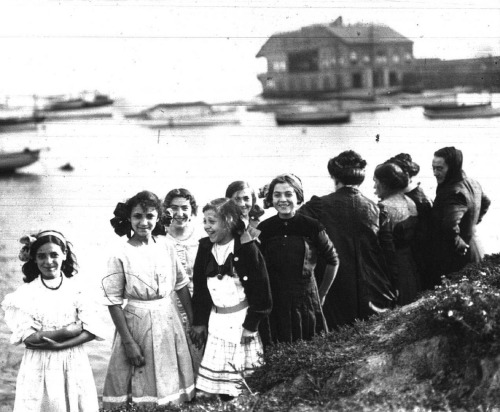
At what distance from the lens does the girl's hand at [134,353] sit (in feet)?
15.8

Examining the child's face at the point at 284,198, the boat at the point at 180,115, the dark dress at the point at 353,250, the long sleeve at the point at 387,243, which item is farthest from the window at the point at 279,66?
the child's face at the point at 284,198

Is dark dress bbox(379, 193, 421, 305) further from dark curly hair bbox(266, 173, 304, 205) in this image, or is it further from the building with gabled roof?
the building with gabled roof

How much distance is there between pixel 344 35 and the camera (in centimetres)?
689

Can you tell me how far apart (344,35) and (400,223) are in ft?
6.36

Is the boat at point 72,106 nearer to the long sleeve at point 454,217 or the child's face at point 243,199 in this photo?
the child's face at point 243,199

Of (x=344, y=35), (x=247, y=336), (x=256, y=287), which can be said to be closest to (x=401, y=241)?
(x=256, y=287)

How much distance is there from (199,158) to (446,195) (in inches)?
74.9

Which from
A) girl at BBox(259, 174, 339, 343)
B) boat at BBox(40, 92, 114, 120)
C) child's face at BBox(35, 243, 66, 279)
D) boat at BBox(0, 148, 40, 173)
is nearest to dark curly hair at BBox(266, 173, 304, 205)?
girl at BBox(259, 174, 339, 343)

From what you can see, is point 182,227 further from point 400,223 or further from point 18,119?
point 18,119

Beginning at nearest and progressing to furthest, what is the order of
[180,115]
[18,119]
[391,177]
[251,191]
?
[251,191]
[391,177]
[18,119]
[180,115]

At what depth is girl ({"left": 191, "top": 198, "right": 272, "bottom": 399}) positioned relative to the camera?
4816 millimetres

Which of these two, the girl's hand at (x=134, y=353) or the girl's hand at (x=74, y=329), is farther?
the girl's hand at (x=134, y=353)

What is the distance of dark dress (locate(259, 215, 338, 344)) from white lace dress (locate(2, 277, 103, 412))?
3.20ft

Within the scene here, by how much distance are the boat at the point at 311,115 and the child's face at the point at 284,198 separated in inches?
70.8
